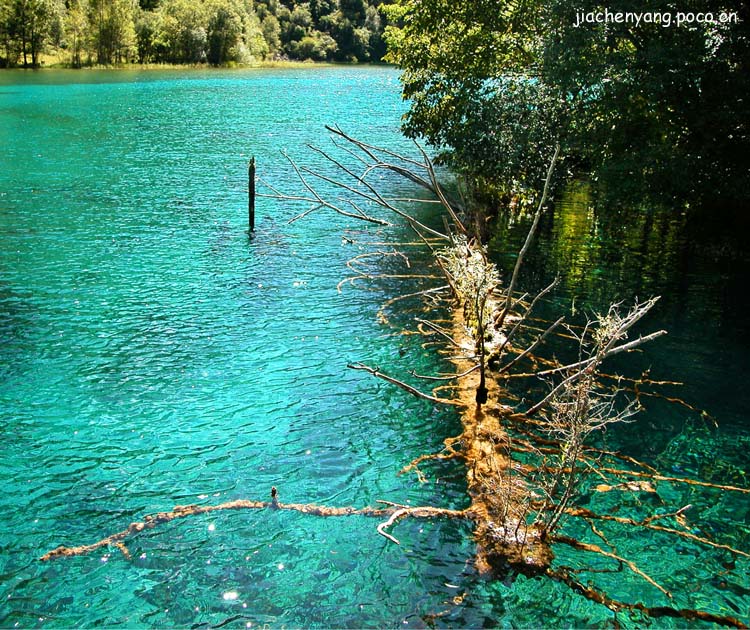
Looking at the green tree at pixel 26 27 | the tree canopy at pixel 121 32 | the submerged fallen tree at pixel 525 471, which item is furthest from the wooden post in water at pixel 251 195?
the tree canopy at pixel 121 32

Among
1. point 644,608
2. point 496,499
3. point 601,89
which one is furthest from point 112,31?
point 644,608

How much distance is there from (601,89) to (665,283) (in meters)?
8.10

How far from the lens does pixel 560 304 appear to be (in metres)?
23.9

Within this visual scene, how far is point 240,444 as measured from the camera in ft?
49.7

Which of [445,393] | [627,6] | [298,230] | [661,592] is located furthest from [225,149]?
[661,592]

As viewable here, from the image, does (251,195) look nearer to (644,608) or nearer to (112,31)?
(644,608)

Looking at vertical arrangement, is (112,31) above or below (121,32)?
above

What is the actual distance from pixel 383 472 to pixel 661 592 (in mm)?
5500

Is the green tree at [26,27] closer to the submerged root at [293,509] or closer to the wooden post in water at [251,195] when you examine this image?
the wooden post in water at [251,195]

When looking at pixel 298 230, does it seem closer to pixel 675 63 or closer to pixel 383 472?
pixel 675 63

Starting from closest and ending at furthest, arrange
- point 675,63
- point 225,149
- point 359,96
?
point 675,63
point 225,149
point 359,96

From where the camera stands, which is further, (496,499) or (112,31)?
(112,31)

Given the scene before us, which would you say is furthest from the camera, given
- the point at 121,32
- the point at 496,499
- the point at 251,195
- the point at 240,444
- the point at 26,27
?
the point at 121,32

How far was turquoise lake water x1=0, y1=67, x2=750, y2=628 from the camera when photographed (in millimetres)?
10844
